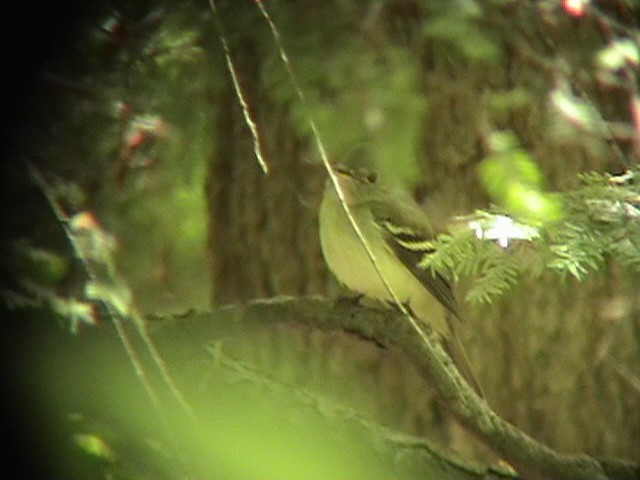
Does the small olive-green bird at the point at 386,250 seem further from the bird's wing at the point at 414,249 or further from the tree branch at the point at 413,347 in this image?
the tree branch at the point at 413,347

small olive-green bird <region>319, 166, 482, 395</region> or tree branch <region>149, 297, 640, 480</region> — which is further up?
tree branch <region>149, 297, 640, 480</region>

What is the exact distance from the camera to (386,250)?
3.73m

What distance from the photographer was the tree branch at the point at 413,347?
193cm

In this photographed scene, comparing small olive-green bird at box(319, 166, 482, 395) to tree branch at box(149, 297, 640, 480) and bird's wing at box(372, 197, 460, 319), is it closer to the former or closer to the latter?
bird's wing at box(372, 197, 460, 319)

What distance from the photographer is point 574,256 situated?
193cm

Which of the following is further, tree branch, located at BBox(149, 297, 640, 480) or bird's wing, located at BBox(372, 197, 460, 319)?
bird's wing, located at BBox(372, 197, 460, 319)

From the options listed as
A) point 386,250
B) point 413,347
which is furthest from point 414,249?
point 413,347

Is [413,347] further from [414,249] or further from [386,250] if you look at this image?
[386,250]

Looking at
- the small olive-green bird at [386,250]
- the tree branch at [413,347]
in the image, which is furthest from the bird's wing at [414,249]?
the tree branch at [413,347]

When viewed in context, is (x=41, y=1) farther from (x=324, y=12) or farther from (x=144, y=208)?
(x=144, y=208)

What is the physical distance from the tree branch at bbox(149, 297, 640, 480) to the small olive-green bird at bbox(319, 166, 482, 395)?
3.08 ft

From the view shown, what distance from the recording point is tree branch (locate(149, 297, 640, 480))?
6.34ft

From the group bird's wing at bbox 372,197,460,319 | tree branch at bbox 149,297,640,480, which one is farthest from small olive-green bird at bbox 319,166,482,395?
tree branch at bbox 149,297,640,480

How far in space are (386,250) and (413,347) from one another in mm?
1402
